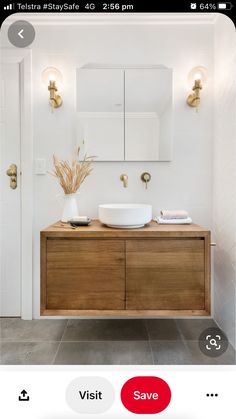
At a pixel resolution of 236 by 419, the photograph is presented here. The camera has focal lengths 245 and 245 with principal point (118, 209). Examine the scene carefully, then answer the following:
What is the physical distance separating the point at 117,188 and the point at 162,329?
86 centimetres

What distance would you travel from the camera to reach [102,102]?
146 cm

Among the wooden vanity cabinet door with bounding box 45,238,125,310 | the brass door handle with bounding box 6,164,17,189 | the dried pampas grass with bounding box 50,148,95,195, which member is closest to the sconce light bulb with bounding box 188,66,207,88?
the dried pampas grass with bounding box 50,148,95,195

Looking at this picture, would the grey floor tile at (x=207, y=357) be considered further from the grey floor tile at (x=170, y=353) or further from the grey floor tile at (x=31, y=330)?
the grey floor tile at (x=31, y=330)

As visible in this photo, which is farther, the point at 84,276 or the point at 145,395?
the point at 84,276

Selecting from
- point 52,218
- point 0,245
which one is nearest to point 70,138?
point 52,218

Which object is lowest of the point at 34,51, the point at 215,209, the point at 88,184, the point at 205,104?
the point at 215,209

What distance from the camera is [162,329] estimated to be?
4.62 feet

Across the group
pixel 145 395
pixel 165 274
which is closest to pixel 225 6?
pixel 145 395

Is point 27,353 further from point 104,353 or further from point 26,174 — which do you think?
point 26,174

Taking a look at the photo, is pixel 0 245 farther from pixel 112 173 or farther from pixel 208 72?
pixel 208 72

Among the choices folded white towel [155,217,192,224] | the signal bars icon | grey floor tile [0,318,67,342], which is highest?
the signal bars icon

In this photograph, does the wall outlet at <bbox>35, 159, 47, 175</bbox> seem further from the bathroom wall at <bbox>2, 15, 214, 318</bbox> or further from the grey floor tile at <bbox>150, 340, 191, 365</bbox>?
the grey floor tile at <bbox>150, 340, 191, 365</bbox>

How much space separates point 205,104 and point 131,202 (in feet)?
2.39

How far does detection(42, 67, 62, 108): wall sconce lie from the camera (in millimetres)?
1391
